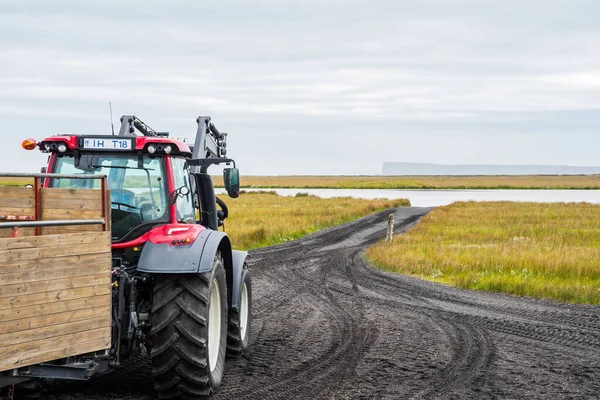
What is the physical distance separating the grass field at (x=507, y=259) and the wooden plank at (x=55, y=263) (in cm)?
1071

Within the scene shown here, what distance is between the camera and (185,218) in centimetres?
727

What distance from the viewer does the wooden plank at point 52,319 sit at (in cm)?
470

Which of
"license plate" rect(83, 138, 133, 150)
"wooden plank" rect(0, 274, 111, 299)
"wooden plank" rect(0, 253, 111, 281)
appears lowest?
"wooden plank" rect(0, 274, 111, 299)

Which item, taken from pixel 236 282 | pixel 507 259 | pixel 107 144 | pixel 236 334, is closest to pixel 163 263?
pixel 107 144

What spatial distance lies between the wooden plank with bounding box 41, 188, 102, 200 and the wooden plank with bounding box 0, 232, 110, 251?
345mm

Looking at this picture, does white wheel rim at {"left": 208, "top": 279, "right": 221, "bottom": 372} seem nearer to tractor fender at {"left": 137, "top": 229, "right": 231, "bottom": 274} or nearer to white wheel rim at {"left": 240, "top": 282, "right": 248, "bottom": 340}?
tractor fender at {"left": 137, "top": 229, "right": 231, "bottom": 274}

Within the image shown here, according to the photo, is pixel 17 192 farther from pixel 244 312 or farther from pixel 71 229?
pixel 244 312

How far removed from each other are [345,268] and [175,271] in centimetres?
1207

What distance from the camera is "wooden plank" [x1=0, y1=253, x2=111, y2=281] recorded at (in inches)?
185

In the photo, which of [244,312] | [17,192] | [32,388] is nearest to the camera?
[17,192]

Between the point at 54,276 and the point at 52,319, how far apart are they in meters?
0.30

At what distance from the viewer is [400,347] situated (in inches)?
356

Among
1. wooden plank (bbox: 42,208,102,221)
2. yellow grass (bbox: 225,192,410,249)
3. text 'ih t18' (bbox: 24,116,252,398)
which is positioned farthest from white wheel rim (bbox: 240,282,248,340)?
yellow grass (bbox: 225,192,410,249)

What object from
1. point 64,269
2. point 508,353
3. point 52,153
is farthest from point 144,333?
point 508,353
